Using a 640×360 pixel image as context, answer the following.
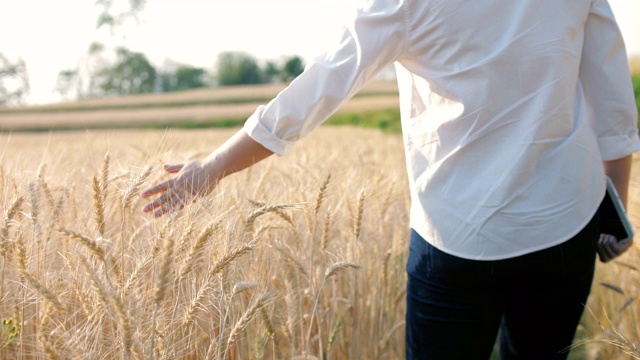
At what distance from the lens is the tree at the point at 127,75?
43938 mm

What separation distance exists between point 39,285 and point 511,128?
89 centimetres

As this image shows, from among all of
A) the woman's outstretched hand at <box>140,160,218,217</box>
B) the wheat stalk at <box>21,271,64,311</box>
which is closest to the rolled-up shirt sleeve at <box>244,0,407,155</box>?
the woman's outstretched hand at <box>140,160,218,217</box>

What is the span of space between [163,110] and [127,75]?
1734 centimetres

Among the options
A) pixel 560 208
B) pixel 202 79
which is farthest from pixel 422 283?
pixel 202 79

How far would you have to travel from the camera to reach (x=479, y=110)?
1109 millimetres

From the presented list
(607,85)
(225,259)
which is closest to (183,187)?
(225,259)

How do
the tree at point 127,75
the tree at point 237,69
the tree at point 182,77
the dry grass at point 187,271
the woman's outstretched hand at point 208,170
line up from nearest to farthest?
the dry grass at point 187,271 < the woman's outstretched hand at point 208,170 < the tree at point 127,75 < the tree at point 237,69 < the tree at point 182,77

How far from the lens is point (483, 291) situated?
48.0 inches

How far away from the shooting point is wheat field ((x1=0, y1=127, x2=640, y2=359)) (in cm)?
113

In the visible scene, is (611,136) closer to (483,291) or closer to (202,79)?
(483,291)

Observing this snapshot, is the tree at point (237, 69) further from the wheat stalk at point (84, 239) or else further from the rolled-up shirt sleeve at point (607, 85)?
the wheat stalk at point (84, 239)

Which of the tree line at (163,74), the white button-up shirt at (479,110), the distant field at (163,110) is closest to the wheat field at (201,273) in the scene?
the white button-up shirt at (479,110)

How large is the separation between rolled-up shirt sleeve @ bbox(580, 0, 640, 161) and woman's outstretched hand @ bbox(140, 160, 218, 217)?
2.68 feet

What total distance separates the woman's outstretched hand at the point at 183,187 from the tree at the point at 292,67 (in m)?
43.2
